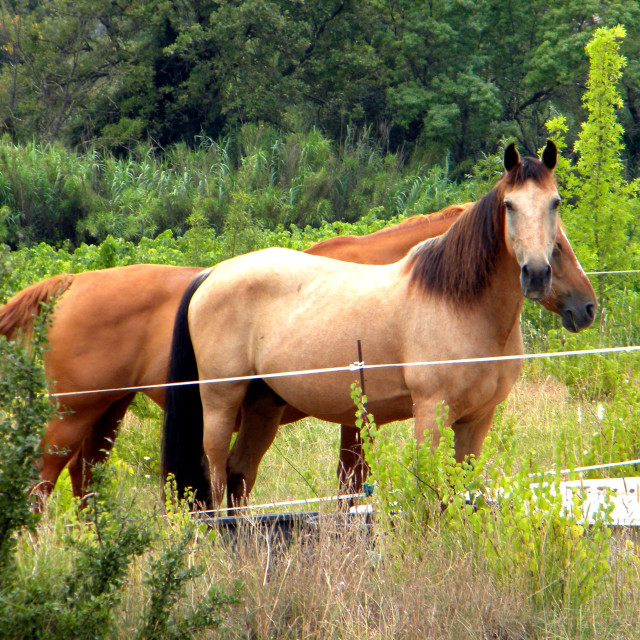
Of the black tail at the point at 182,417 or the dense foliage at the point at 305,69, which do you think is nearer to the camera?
the black tail at the point at 182,417

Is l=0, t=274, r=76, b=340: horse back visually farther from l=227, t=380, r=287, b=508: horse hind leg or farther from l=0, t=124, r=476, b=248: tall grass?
l=0, t=124, r=476, b=248: tall grass

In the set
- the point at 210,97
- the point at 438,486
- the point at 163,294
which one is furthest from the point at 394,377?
the point at 210,97

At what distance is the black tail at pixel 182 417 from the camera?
482 centimetres

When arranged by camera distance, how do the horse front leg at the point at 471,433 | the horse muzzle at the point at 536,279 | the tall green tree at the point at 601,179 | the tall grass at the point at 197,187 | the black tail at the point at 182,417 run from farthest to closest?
the tall grass at the point at 197,187 < the tall green tree at the point at 601,179 < the black tail at the point at 182,417 < the horse front leg at the point at 471,433 < the horse muzzle at the point at 536,279

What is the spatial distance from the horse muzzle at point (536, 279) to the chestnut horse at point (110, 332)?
1610 mm

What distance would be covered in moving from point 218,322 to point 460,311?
142 cm

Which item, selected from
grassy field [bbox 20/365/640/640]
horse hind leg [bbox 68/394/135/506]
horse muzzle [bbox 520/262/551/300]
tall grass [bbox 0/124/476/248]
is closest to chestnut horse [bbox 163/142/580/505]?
horse muzzle [bbox 520/262/551/300]

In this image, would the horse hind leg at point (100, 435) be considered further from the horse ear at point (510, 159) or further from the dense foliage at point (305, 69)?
the dense foliage at point (305, 69)

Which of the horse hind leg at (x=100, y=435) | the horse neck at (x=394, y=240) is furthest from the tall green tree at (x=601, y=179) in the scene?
the horse hind leg at (x=100, y=435)

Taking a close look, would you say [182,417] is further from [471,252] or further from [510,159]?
[510,159]

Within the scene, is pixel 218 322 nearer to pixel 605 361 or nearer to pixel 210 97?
pixel 605 361

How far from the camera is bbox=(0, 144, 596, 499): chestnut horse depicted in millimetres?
5000

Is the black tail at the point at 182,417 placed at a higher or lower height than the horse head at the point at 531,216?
lower

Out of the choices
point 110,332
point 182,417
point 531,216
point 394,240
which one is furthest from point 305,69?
point 531,216
